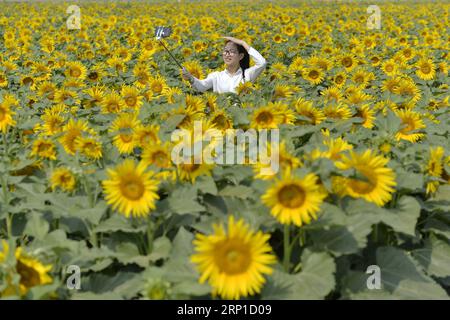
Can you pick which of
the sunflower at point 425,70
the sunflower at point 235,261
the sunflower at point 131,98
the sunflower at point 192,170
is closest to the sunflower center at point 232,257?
the sunflower at point 235,261

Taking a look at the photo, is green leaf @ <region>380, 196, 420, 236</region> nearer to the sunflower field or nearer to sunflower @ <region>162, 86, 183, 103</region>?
the sunflower field

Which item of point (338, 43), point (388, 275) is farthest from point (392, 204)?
point (338, 43)

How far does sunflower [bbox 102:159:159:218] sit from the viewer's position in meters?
2.45

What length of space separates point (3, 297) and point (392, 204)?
2.10 metres

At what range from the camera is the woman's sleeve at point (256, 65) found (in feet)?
22.0

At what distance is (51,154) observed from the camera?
3.30 metres

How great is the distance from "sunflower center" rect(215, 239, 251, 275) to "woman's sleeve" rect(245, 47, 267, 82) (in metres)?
4.90

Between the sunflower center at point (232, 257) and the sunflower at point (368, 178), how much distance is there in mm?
709

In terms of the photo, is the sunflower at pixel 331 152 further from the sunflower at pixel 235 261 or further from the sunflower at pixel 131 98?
the sunflower at pixel 131 98

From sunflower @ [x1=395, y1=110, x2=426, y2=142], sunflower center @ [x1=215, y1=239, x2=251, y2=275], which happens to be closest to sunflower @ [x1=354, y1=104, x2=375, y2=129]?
sunflower @ [x1=395, y1=110, x2=426, y2=142]

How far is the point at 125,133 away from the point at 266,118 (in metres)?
0.97

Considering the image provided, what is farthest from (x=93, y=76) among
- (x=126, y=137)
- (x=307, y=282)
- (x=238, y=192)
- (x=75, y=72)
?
(x=307, y=282)

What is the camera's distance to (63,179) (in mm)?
2881
